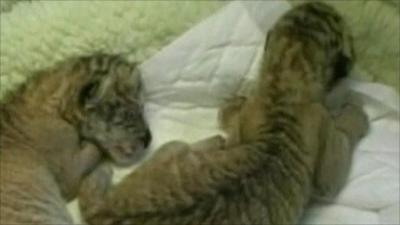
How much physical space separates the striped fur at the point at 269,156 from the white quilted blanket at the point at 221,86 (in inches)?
1.7

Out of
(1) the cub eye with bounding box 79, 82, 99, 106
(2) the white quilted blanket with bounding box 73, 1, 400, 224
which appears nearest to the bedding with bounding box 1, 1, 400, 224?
(2) the white quilted blanket with bounding box 73, 1, 400, 224

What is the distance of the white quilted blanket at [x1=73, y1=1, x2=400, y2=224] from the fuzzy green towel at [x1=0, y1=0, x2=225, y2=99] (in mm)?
42

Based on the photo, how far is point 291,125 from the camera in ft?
6.84

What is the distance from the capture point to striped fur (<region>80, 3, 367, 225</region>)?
1978 millimetres

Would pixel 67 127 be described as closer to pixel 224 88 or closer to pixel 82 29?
pixel 82 29

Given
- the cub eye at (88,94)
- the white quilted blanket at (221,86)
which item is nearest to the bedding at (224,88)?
the white quilted blanket at (221,86)

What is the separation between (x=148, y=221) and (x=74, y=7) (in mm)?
539

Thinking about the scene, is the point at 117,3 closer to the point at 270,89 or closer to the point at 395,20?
the point at 270,89

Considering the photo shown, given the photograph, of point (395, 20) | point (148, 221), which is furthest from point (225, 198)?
point (395, 20)

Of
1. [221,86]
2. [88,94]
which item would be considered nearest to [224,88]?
[221,86]

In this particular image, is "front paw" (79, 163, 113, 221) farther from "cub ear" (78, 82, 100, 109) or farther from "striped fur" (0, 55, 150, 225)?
"cub ear" (78, 82, 100, 109)

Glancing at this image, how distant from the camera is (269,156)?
79.4 inches

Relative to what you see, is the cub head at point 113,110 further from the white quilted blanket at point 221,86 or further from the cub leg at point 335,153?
the cub leg at point 335,153

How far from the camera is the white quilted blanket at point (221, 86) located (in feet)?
7.36
